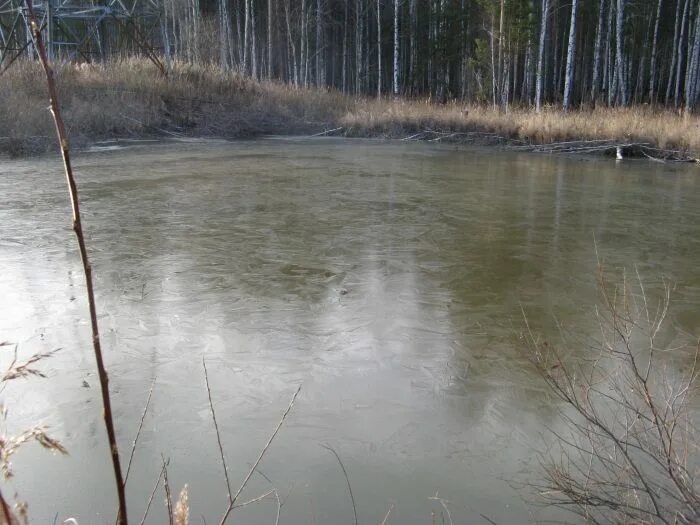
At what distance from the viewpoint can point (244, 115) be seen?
20.7 m

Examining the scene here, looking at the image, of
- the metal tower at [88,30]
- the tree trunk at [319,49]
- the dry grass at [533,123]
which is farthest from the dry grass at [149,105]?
the tree trunk at [319,49]

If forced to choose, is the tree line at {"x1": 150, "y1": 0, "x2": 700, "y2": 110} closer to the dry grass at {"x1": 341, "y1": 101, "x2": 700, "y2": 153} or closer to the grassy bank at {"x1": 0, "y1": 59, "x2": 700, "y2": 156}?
the dry grass at {"x1": 341, "y1": 101, "x2": 700, "y2": 153}

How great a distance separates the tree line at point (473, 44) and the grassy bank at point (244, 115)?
103 inches

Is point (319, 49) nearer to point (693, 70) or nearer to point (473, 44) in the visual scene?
point (473, 44)

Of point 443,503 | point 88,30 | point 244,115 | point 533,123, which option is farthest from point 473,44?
point 443,503

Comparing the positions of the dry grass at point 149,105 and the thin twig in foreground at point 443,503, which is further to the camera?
the dry grass at point 149,105

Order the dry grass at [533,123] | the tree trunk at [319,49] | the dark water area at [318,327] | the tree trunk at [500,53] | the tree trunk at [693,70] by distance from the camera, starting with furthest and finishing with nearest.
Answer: the tree trunk at [319,49], the tree trunk at [500,53], the tree trunk at [693,70], the dry grass at [533,123], the dark water area at [318,327]

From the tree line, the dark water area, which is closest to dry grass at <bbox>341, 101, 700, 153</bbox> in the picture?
the tree line

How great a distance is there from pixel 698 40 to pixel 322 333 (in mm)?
19931

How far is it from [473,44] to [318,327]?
1093 inches

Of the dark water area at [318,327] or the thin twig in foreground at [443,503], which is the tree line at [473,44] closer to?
the dark water area at [318,327]

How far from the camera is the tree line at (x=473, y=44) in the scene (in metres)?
22.6

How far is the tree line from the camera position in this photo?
22625 mm

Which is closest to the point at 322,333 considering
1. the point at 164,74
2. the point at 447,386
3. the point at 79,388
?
the point at 447,386
